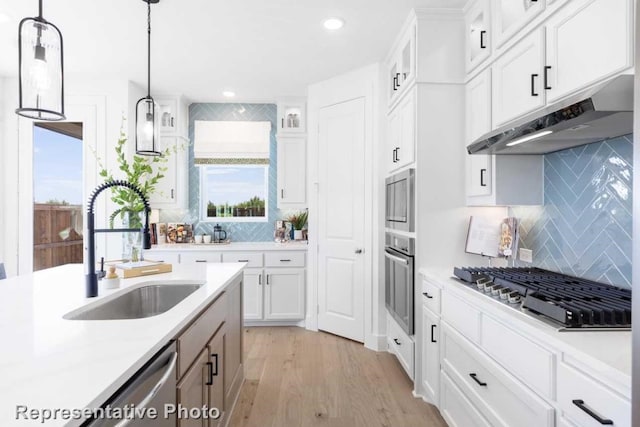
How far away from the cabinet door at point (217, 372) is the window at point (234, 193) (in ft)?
8.78

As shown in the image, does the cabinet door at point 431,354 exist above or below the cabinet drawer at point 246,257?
below

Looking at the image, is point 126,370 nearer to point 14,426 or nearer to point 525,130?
point 14,426

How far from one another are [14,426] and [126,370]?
244mm

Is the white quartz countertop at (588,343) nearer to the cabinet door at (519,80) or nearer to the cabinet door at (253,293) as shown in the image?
the cabinet door at (519,80)

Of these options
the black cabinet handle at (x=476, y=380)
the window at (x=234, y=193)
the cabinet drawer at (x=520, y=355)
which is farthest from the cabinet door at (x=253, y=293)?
the cabinet drawer at (x=520, y=355)

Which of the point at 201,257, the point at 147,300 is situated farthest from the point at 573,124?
the point at 201,257

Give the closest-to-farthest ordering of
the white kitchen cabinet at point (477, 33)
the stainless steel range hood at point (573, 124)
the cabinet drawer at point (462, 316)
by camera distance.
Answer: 1. the stainless steel range hood at point (573, 124)
2. the cabinet drawer at point (462, 316)
3. the white kitchen cabinet at point (477, 33)

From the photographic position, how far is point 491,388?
61.4 inches

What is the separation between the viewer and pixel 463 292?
1.83 meters

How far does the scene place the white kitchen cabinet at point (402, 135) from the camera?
Answer: 2.55 meters

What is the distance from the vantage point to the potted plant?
4383 millimetres

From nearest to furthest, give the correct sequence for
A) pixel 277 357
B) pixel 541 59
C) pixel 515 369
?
pixel 515 369 < pixel 541 59 < pixel 277 357

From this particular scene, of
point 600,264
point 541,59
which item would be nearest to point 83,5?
→ point 541,59

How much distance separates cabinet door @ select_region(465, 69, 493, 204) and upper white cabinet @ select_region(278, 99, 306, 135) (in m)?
2.21
